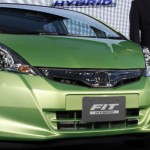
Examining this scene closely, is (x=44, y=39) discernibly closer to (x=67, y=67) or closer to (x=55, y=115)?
(x=67, y=67)

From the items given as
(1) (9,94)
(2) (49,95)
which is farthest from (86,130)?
(1) (9,94)

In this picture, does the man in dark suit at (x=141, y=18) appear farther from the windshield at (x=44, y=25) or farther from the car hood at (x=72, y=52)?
the car hood at (x=72, y=52)

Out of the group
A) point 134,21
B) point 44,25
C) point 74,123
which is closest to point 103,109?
point 74,123

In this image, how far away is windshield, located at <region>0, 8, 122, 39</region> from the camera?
444 cm

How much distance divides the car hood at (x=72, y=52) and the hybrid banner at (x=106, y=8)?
20.7m

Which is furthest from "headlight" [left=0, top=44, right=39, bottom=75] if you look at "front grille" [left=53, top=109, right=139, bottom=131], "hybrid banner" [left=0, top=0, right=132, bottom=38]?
"hybrid banner" [left=0, top=0, right=132, bottom=38]

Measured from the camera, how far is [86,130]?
3660 mm

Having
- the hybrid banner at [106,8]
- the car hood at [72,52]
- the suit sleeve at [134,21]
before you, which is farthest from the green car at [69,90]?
the hybrid banner at [106,8]

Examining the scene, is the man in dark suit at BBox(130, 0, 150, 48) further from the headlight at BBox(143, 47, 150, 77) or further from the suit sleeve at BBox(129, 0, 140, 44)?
the headlight at BBox(143, 47, 150, 77)

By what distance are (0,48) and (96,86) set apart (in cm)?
75

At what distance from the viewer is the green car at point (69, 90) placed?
351 cm

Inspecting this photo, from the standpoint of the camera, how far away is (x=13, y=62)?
3641 mm

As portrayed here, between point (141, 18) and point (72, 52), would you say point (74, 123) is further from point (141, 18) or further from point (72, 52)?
point (141, 18)

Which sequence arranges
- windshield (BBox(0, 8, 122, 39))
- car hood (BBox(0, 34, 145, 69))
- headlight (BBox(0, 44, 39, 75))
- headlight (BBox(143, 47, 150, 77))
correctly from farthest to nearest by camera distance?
windshield (BBox(0, 8, 122, 39)), headlight (BBox(143, 47, 150, 77)), car hood (BBox(0, 34, 145, 69)), headlight (BBox(0, 44, 39, 75))
